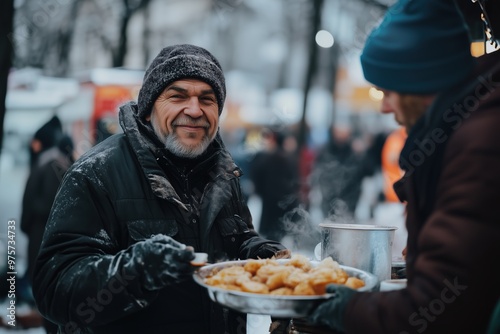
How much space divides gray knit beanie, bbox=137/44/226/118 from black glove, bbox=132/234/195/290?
94 centimetres

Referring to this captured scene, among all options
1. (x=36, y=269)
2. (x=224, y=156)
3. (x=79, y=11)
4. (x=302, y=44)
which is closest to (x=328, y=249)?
(x=224, y=156)

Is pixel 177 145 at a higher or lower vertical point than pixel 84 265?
higher

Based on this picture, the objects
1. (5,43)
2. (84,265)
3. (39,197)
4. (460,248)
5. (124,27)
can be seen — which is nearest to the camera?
(460,248)

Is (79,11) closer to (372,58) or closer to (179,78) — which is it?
(179,78)

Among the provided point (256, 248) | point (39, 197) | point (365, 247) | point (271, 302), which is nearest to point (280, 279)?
point (271, 302)

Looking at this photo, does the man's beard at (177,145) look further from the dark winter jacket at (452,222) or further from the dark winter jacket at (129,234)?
the dark winter jacket at (452,222)

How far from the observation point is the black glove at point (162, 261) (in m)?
2.11

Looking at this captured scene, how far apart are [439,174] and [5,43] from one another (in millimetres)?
4987

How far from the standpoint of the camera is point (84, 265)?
7.61 ft

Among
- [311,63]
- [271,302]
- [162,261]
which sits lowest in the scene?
[271,302]

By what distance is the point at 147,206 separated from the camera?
2.61 meters

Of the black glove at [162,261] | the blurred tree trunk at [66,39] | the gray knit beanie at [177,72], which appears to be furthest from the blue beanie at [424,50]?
the blurred tree trunk at [66,39]

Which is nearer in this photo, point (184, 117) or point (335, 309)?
point (335, 309)

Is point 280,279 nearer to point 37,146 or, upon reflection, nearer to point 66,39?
point 37,146
